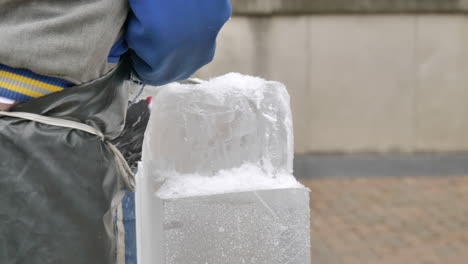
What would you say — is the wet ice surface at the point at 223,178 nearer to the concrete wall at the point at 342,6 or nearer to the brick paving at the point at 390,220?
the brick paving at the point at 390,220

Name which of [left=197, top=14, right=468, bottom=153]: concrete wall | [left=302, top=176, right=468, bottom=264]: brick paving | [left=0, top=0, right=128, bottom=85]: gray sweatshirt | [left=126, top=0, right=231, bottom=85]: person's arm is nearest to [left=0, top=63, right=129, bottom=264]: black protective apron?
[left=0, top=0, right=128, bottom=85]: gray sweatshirt

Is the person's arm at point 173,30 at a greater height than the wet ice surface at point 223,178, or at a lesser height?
greater

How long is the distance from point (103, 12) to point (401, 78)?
20.4 ft

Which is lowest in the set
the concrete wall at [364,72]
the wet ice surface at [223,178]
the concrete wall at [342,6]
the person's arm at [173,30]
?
the concrete wall at [364,72]

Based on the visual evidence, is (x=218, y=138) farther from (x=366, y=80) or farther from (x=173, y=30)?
(x=366, y=80)

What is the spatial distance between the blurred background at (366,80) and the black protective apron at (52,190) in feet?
17.1

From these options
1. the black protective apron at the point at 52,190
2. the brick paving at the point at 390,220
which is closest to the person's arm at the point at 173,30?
the black protective apron at the point at 52,190

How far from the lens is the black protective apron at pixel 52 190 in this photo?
1.27 m

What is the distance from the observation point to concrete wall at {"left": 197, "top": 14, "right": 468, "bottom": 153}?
688cm

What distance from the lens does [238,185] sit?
6.35 feet

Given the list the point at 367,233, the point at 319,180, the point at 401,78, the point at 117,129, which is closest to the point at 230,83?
the point at 117,129

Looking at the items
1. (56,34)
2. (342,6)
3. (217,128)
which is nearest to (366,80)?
(342,6)

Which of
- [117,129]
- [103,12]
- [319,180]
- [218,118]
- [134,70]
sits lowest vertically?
[319,180]

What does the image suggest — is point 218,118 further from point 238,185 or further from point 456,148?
point 456,148
